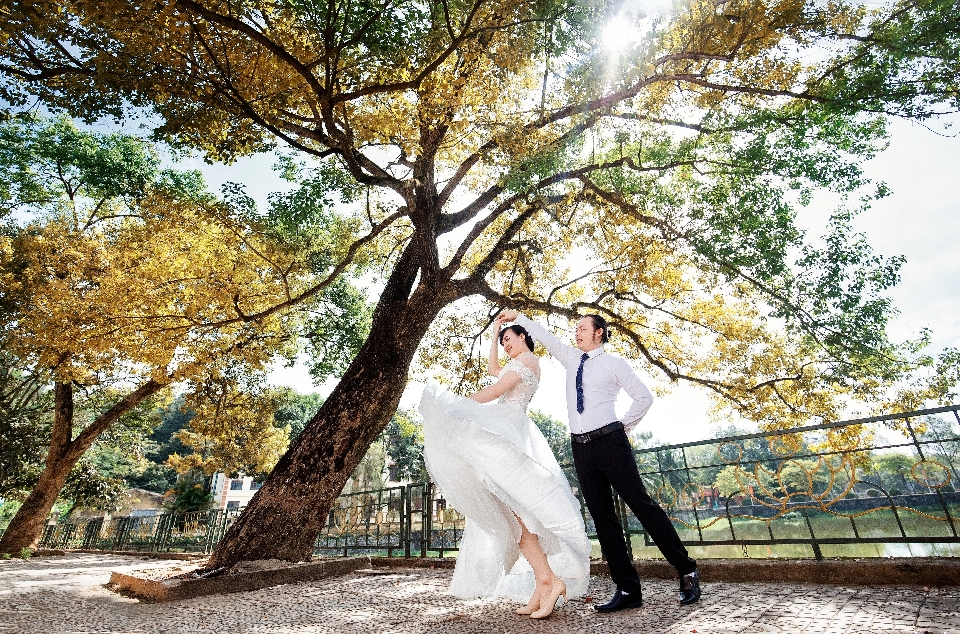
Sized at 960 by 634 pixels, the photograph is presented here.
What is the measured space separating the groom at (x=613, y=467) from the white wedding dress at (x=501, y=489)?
200 mm

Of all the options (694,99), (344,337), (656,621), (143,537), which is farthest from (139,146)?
(656,621)

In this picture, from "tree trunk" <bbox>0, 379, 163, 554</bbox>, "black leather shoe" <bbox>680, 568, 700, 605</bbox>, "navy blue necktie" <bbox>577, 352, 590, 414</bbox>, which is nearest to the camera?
"black leather shoe" <bbox>680, 568, 700, 605</bbox>

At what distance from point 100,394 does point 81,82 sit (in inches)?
562

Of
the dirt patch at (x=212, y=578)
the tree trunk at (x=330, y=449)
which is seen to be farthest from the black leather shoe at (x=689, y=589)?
the tree trunk at (x=330, y=449)

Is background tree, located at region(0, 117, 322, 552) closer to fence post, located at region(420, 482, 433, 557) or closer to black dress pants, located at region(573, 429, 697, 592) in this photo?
fence post, located at region(420, 482, 433, 557)

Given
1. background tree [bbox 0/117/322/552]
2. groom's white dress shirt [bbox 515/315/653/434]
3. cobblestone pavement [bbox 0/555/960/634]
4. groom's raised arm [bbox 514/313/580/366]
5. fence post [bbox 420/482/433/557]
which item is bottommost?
cobblestone pavement [bbox 0/555/960/634]

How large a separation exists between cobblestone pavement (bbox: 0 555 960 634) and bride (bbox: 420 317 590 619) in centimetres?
24

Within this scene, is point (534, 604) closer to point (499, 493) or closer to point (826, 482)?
point (499, 493)

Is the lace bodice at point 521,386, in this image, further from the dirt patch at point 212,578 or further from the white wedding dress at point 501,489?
the dirt patch at point 212,578

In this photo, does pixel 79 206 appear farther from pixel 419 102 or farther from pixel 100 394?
pixel 419 102

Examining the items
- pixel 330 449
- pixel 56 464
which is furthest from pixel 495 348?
pixel 56 464

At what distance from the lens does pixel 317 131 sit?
6.23 metres

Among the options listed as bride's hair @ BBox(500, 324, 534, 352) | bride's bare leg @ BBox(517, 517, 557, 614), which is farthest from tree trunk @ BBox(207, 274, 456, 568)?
bride's bare leg @ BBox(517, 517, 557, 614)

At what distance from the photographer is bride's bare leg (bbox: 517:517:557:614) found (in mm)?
3105
